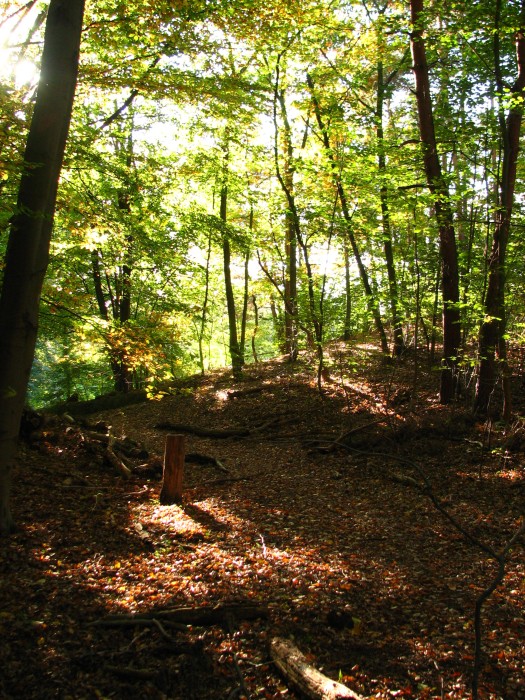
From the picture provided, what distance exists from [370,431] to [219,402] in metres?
6.03

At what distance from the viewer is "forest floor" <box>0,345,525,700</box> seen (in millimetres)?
3590

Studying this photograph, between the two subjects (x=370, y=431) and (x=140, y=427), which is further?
(x=140, y=427)

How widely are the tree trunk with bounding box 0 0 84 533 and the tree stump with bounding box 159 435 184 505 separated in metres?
2.58

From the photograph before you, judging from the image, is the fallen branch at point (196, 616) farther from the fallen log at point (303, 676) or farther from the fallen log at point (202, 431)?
the fallen log at point (202, 431)

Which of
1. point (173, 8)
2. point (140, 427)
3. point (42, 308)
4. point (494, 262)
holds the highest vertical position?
point (173, 8)

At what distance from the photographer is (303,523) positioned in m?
6.76

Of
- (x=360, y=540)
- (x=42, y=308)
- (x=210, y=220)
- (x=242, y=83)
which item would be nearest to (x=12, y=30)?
(x=242, y=83)

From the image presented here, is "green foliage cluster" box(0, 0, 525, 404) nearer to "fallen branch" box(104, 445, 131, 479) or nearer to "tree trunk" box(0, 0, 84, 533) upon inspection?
"tree trunk" box(0, 0, 84, 533)

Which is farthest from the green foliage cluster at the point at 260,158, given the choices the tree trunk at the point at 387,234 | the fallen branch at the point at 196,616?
the fallen branch at the point at 196,616

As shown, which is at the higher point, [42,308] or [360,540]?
[42,308]

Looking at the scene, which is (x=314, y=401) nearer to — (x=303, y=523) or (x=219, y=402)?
(x=219, y=402)

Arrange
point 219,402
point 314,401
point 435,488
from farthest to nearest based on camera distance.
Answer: point 219,402
point 314,401
point 435,488

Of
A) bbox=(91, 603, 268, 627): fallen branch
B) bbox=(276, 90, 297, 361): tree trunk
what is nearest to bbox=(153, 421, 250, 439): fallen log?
bbox=(276, 90, 297, 361): tree trunk

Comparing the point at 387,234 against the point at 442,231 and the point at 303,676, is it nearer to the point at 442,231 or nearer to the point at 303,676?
the point at 442,231
